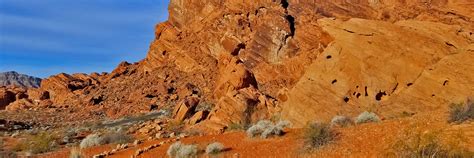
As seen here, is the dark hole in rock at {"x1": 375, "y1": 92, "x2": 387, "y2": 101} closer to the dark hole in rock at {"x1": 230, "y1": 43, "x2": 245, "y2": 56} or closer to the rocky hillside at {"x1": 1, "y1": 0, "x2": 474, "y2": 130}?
the rocky hillside at {"x1": 1, "y1": 0, "x2": 474, "y2": 130}

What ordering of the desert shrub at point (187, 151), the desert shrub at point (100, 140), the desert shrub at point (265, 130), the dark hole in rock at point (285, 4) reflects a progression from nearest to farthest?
1. the desert shrub at point (187, 151)
2. the desert shrub at point (265, 130)
3. the desert shrub at point (100, 140)
4. the dark hole in rock at point (285, 4)

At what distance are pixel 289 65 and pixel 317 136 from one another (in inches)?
1505

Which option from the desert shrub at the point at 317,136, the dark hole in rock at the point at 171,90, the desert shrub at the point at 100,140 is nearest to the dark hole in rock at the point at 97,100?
the dark hole in rock at the point at 171,90

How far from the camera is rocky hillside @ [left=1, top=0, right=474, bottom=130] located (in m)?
20.8

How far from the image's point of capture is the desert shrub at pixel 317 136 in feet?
48.4

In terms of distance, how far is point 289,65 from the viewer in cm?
5288

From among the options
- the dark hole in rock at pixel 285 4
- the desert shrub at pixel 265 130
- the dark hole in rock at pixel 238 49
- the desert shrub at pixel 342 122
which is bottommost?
the desert shrub at pixel 265 130

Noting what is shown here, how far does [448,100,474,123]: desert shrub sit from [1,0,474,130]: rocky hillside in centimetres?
485

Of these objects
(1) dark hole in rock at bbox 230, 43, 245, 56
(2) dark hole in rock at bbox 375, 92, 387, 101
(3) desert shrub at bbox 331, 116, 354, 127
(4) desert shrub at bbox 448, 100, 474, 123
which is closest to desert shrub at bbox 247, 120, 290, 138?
(3) desert shrub at bbox 331, 116, 354, 127

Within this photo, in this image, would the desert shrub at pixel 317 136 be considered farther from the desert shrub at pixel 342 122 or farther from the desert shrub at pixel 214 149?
the desert shrub at pixel 214 149

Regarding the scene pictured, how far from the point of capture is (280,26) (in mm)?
55500

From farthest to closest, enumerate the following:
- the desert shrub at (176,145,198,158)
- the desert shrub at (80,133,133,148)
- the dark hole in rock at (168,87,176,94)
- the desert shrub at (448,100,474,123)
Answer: the dark hole in rock at (168,87,176,94) → the desert shrub at (80,133,133,148) → the desert shrub at (176,145,198,158) → the desert shrub at (448,100,474,123)

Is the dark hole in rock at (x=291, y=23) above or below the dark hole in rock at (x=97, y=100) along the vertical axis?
above

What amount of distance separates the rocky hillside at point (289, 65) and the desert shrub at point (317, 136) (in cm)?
580
